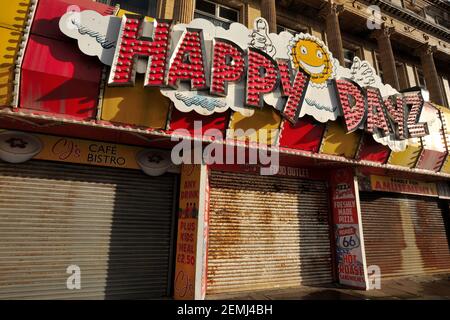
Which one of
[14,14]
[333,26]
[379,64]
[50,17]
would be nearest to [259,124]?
[50,17]

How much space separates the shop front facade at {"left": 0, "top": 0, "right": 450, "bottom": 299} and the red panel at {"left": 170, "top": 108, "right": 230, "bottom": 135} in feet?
0.13

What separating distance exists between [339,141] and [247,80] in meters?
3.98

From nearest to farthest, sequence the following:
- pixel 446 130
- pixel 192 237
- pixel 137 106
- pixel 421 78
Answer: pixel 137 106
pixel 192 237
pixel 446 130
pixel 421 78

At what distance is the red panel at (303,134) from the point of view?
29.0ft

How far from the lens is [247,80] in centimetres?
792

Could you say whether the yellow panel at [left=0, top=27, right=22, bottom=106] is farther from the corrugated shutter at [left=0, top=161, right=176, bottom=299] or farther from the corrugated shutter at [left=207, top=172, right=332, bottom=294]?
the corrugated shutter at [left=207, top=172, right=332, bottom=294]

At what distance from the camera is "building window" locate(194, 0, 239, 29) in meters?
11.8

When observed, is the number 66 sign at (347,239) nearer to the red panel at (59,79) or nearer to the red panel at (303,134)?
the red panel at (303,134)

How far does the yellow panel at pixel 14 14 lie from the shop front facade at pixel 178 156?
0.04 m

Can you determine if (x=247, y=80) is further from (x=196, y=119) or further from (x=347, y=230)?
(x=347, y=230)

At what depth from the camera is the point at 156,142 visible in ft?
26.4
